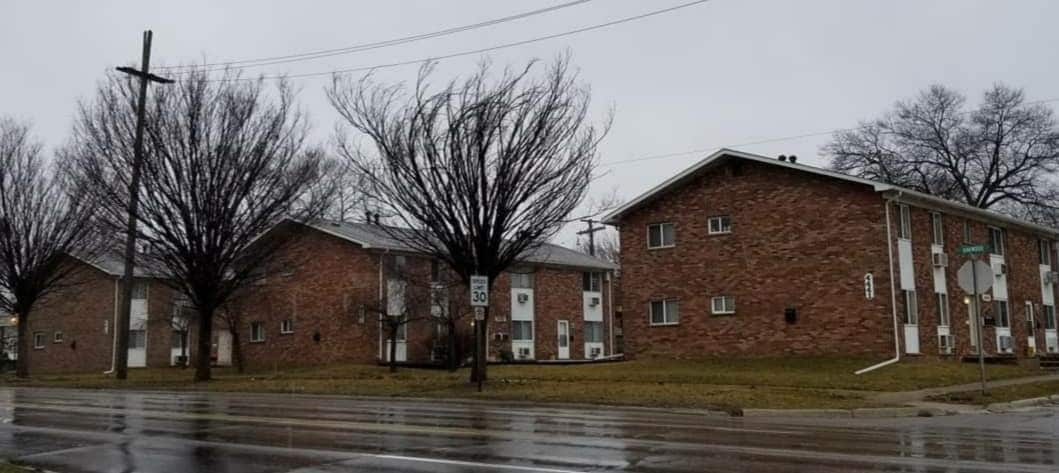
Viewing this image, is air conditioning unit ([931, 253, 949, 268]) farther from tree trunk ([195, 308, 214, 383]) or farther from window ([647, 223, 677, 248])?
tree trunk ([195, 308, 214, 383])

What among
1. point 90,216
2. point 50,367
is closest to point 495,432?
point 90,216

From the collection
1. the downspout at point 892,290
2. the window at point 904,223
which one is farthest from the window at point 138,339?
the window at point 904,223

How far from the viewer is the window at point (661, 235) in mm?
34688

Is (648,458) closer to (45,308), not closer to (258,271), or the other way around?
(258,271)

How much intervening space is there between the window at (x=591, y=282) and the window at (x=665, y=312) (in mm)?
16222

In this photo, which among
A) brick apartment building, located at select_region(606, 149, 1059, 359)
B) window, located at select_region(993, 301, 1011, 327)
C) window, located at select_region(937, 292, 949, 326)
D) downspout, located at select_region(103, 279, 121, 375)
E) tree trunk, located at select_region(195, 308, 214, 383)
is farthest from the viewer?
downspout, located at select_region(103, 279, 121, 375)

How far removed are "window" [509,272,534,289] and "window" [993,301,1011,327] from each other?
67.6 feet

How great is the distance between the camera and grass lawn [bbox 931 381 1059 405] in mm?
20594

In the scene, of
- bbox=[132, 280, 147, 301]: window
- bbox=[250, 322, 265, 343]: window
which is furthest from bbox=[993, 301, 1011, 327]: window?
bbox=[132, 280, 147, 301]: window

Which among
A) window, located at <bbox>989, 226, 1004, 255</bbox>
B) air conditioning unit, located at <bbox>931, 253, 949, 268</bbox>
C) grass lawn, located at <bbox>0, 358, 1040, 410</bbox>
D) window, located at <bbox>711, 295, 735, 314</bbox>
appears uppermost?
window, located at <bbox>989, 226, 1004, 255</bbox>

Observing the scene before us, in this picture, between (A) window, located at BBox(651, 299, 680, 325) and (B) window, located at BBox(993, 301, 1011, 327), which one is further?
(B) window, located at BBox(993, 301, 1011, 327)

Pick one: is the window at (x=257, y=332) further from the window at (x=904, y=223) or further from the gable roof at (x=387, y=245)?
the window at (x=904, y=223)

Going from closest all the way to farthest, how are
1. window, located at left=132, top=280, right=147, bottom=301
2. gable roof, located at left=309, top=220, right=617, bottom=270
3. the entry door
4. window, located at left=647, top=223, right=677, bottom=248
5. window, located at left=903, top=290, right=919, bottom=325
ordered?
window, located at left=903, top=290, right=919, bottom=325 < window, located at left=647, top=223, right=677, bottom=248 < gable roof, located at left=309, top=220, right=617, bottom=270 < the entry door < window, located at left=132, top=280, right=147, bottom=301

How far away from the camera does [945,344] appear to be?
3256 cm
